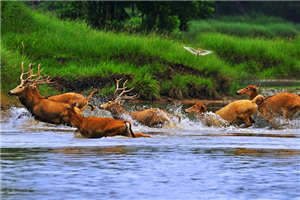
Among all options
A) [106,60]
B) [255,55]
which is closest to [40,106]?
[106,60]

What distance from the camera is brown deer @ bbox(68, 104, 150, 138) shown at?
1639 centimetres

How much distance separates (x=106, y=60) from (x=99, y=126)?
40.7ft

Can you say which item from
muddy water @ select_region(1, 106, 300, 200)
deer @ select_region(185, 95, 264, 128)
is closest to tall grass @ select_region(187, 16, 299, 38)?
deer @ select_region(185, 95, 264, 128)

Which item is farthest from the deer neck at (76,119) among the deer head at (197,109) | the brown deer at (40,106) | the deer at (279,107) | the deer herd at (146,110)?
the deer at (279,107)

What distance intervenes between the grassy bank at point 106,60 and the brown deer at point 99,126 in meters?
8.13

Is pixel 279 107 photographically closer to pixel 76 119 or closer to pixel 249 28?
pixel 76 119

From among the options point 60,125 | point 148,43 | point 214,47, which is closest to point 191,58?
point 148,43

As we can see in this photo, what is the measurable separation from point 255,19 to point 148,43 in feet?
84.0

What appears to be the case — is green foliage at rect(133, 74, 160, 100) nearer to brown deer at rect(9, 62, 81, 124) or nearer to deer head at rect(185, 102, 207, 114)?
deer head at rect(185, 102, 207, 114)

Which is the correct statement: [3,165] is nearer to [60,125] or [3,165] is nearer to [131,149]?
[131,149]

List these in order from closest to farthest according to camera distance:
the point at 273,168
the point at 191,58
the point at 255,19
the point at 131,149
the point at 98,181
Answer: the point at 98,181, the point at 273,168, the point at 131,149, the point at 191,58, the point at 255,19

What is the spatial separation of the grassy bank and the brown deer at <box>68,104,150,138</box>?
813cm

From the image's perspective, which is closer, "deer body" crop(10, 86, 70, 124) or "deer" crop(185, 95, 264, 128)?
"deer body" crop(10, 86, 70, 124)

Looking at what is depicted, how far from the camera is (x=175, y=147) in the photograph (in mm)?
15344
